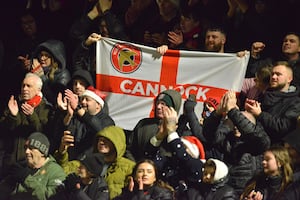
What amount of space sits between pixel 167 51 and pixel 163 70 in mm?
193

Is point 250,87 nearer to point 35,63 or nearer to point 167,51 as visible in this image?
point 167,51

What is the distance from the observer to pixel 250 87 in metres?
11.1

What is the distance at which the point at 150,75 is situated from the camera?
37.8 ft

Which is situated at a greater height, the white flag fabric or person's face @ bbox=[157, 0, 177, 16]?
person's face @ bbox=[157, 0, 177, 16]

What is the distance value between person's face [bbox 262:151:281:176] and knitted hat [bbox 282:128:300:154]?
0.87 ft

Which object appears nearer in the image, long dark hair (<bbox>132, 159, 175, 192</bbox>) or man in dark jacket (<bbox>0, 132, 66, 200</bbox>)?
long dark hair (<bbox>132, 159, 175, 192</bbox>)

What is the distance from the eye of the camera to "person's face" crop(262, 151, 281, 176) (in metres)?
9.80

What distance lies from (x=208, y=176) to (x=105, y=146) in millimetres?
1138

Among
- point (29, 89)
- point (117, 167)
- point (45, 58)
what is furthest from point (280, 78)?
point (45, 58)

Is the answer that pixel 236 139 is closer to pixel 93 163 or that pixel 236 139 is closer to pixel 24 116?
pixel 93 163

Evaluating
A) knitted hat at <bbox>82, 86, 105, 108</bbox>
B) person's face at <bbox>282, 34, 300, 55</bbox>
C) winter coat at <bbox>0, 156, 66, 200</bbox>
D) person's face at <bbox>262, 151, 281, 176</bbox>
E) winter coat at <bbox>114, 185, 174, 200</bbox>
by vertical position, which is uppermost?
person's face at <bbox>282, 34, 300, 55</bbox>

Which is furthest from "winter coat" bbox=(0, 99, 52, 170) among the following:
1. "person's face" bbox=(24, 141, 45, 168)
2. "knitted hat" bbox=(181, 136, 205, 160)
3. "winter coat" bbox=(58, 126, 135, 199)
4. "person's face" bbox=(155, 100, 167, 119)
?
"knitted hat" bbox=(181, 136, 205, 160)

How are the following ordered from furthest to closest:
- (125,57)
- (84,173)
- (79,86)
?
(125,57), (79,86), (84,173)

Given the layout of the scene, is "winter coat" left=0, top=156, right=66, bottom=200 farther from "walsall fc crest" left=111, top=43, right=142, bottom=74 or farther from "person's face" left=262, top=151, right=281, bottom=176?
"person's face" left=262, top=151, right=281, bottom=176
